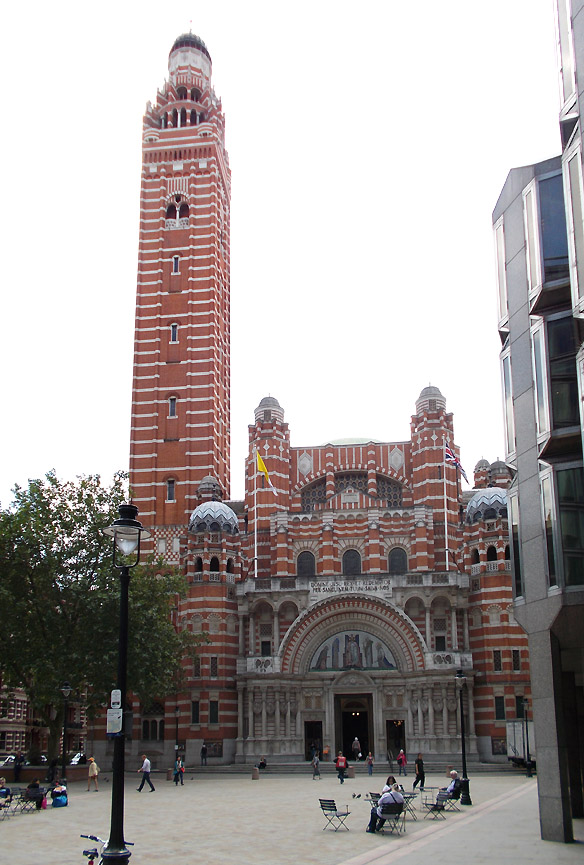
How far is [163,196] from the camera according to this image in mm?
73500

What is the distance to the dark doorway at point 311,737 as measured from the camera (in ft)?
185

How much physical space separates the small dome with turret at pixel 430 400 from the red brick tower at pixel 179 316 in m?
15.5

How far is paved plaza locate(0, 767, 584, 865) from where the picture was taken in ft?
64.5

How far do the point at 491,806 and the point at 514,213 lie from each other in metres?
19.3

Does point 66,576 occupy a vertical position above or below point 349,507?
below

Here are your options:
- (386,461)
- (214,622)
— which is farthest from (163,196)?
(214,622)

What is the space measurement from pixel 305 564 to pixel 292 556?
47.3 inches

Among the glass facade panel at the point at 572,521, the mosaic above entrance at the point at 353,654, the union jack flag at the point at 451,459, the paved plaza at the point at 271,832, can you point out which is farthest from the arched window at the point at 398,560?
the glass facade panel at the point at 572,521

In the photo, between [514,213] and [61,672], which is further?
[61,672]

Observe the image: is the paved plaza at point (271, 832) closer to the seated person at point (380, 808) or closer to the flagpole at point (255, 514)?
the seated person at point (380, 808)

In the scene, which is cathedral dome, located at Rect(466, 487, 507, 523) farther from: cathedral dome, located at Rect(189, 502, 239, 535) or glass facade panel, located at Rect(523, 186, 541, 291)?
glass facade panel, located at Rect(523, 186, 541, 291)

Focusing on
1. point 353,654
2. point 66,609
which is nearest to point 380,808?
point 66,609

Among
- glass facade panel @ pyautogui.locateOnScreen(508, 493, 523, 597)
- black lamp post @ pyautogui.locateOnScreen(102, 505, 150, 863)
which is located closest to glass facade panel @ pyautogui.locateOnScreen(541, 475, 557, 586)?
glass facade panel @ pyautogui.locateOnScreen(508, 493, 523, 597)

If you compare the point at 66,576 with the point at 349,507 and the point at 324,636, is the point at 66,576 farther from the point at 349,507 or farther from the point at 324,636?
the point at 349,507
